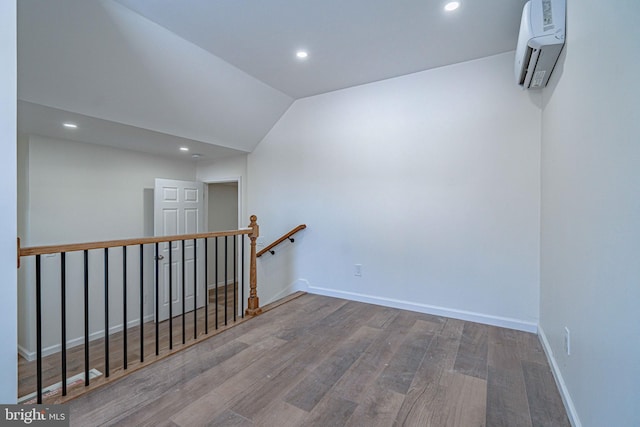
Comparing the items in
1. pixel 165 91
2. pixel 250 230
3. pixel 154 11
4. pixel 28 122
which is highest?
pixel 154 11

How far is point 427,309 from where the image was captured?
2957mm

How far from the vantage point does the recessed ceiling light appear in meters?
1.97

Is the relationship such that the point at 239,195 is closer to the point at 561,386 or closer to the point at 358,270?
the point at 358,270

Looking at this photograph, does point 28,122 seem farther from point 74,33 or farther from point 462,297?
point 462,297

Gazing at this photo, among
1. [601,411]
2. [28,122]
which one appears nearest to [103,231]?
[28,122]

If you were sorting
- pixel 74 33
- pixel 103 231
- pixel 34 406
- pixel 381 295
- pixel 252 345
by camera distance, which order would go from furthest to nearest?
1. pixel 103 231
2. pixel 381 295
3. pixel 252 345
4. pixel 74 33
5. pixel 34 406

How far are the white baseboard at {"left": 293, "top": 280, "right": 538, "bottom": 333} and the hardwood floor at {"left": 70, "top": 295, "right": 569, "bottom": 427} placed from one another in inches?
4.0

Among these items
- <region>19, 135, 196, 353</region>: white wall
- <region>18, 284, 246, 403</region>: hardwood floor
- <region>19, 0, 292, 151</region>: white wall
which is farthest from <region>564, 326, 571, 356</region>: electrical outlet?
<region>19, 135, 196, 353</region>: white wall

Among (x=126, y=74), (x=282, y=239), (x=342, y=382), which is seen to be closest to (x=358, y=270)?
(x=282, y=239)

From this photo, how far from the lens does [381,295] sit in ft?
10.5

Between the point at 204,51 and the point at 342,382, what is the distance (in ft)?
9.14

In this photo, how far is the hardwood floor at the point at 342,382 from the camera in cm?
152

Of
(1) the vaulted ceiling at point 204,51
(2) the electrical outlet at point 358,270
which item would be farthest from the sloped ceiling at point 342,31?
(2) the electrical outlet at point 358,270

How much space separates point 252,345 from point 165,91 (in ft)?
7.64
